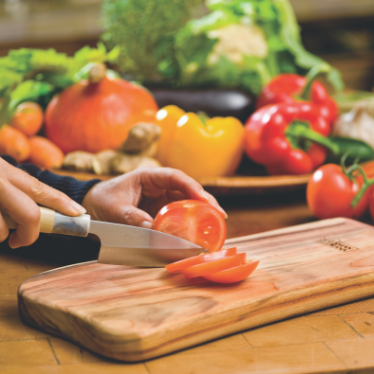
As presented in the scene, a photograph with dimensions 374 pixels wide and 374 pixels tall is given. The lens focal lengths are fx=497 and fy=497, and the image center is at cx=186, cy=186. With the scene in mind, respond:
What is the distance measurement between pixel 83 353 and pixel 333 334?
0.36 m

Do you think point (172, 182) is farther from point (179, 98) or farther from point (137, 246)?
point (179, 98)

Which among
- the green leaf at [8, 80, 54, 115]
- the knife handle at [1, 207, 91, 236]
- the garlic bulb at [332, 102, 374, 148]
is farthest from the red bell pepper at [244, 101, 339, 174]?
the knife handle at [1, 207, 91, 236]

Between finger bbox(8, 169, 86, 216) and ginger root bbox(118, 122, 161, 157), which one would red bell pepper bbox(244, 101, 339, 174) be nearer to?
ginger root bbox(118, 122, 161, 157)

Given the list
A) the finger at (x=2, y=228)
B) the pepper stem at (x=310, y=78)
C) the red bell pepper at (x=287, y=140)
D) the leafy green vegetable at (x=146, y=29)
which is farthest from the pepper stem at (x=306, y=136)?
the finger at (x=2, y=228)

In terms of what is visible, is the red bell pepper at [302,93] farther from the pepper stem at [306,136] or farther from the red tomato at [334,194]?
the red tomato at [334,194]

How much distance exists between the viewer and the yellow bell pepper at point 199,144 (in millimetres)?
1467

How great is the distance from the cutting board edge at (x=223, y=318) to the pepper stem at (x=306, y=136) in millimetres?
698

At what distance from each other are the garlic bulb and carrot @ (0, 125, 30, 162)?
0.99 m

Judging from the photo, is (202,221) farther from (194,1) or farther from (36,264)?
(194,1)

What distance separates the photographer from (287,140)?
1.50 m

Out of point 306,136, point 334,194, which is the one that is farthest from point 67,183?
point 306,136

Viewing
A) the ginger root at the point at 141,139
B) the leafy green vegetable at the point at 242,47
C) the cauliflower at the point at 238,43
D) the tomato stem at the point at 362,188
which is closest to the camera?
the tomato stem at the point at 362,188

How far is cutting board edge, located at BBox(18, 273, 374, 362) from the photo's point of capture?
0.66 m

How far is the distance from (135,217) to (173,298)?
0.74ft
